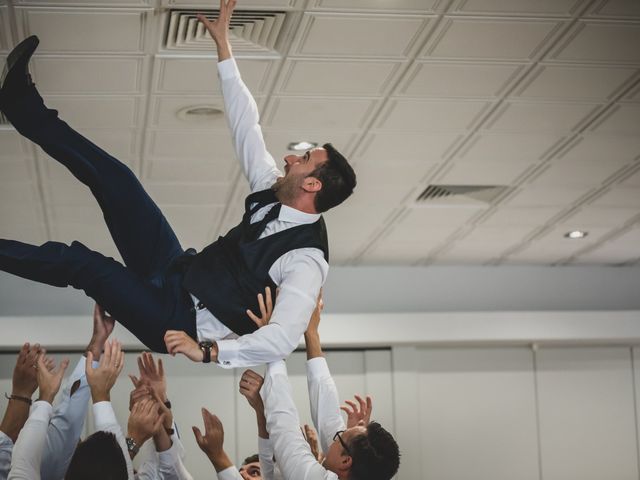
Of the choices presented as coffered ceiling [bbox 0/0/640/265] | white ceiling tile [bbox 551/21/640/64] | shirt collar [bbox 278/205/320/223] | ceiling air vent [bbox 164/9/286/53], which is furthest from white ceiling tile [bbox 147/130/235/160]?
shirt collar [bbox 278/205/320/223]

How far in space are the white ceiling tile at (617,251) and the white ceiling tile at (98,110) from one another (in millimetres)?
4533

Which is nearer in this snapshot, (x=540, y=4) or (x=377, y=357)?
(x=540, y=4)

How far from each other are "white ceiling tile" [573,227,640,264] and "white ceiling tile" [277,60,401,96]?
3.88 meters

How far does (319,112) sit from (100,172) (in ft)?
7.60

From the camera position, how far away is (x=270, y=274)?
3.42m

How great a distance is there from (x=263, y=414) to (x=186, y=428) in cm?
551

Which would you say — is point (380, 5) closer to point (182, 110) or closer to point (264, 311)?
point (182, 110)

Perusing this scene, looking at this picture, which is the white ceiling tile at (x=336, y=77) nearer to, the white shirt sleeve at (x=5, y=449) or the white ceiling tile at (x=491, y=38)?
the white ceiling tile at (x=491, y=38)

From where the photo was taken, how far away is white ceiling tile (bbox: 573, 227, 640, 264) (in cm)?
858

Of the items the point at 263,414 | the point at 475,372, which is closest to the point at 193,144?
the point at 263,414

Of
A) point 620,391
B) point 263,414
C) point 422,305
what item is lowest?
point 263,414

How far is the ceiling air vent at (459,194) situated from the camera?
704 centimetres

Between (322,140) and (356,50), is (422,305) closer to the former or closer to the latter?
(322,140)

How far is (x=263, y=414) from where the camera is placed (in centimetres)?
351
